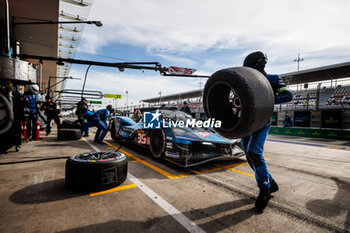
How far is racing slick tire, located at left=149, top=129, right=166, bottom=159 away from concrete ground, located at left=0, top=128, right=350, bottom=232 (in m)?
0.48

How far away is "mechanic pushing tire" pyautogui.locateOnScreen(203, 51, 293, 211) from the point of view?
5.49ft

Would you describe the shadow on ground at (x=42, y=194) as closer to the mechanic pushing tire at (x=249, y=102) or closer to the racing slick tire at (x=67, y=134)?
the mechanic pushing tire at (x=249, y=102)

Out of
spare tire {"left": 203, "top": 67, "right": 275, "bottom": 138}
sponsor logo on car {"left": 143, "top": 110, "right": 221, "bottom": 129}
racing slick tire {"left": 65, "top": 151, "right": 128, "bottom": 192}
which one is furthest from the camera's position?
sponsor logo on car {"left": 143, "top": 110, "right": 221, "bottom": 129}

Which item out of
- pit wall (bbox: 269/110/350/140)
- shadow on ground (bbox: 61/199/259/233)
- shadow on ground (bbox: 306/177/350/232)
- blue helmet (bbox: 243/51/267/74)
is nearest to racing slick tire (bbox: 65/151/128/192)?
shadow on ground (bbox: 61/199/259/233)

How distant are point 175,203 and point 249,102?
5.02ft

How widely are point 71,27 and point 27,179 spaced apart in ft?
38.9

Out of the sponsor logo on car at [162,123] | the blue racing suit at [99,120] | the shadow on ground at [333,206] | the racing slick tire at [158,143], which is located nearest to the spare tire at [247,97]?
the shadow on ground at [333,206]

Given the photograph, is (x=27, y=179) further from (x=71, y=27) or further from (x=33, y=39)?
(x=33, y=39)

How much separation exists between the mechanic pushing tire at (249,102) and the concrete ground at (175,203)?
1.13ft

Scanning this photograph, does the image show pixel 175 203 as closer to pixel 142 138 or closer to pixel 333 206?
pixel 333 206

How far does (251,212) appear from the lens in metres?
2.07

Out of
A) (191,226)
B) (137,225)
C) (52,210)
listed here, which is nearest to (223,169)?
(191,226)

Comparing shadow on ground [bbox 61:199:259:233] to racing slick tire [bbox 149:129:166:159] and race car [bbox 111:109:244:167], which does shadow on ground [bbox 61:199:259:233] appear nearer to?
race car [bbox 111:109:244:167]

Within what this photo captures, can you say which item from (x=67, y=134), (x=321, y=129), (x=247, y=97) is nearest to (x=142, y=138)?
(x=247, y=97)
